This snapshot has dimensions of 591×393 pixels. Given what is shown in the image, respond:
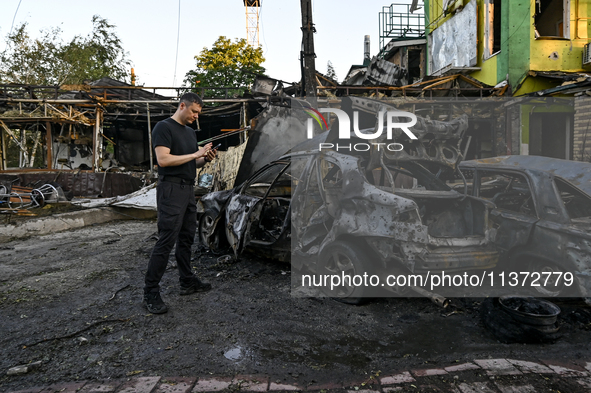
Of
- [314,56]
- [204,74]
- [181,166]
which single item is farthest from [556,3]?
[204,74]

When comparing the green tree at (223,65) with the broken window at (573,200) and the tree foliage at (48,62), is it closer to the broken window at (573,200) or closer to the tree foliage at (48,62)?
the tree foliage at (48,62)

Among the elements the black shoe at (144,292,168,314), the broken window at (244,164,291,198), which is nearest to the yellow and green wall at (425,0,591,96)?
the broken window at (244,164,291,198)

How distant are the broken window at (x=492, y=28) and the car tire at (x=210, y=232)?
11.0 meters

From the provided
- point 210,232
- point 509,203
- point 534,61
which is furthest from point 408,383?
point 534,61

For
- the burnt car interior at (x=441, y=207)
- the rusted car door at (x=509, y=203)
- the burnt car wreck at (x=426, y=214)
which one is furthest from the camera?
the burnt car interior at (x=441, y=207)

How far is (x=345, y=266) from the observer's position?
3514 mm

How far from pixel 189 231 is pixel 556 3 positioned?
14190 mm

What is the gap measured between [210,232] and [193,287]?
4.54ft

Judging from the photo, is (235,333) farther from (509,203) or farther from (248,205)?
(509,203)

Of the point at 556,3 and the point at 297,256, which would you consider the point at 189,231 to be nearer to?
the point at 297,256

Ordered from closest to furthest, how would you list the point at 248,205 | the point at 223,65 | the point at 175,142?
the point at 175,142
the point at 248,205
the point at 223,65

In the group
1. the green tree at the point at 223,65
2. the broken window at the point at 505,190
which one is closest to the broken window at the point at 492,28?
the broken window at the point at 505,190

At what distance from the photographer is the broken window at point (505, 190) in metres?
3.79

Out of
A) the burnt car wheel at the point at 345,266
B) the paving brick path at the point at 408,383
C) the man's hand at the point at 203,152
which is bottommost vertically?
the paving brick path at the point at 408,383
